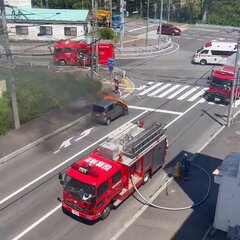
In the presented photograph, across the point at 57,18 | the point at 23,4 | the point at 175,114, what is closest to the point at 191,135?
the point at 175,114

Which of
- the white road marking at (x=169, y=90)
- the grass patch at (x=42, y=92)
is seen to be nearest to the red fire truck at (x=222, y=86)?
the white road marking at (x=169, y=90)

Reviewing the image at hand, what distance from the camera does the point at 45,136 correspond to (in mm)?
26672

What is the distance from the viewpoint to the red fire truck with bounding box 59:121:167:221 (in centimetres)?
1773

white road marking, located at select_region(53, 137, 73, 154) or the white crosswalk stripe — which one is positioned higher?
white road marking, located at select_region(53, 137, 73, 154)

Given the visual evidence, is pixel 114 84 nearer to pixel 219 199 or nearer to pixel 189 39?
Result: pixel 219 199

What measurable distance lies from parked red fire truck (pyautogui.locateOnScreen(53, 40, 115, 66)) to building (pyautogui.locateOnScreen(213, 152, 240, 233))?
28.5 metres

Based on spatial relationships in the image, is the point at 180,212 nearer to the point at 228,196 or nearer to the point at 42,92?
the point at 228,196

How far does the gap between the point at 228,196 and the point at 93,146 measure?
36.1ft

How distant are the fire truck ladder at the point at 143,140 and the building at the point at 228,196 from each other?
417cm

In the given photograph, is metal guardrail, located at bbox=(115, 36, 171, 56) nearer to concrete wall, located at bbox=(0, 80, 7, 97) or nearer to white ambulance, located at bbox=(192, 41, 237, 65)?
white ambulance, located at bbox=(192, 41, 237, 65)

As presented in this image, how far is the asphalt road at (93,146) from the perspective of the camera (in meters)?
18.2

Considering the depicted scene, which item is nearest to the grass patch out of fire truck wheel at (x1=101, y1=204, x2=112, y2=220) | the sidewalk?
fire truck wheel at (x1=101, y1=204, x2=112, y2=220)

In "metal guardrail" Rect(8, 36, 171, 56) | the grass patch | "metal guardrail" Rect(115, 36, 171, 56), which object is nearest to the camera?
the grass patch

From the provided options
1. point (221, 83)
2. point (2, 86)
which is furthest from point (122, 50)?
point (2, 86)
